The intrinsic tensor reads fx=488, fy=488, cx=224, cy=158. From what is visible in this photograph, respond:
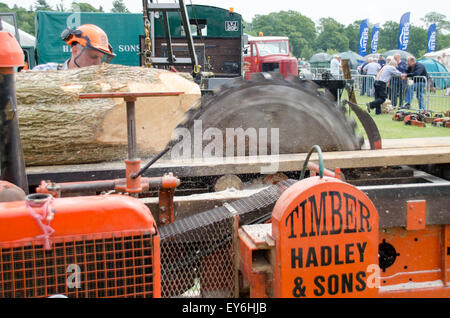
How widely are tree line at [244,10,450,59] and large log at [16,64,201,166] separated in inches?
3735

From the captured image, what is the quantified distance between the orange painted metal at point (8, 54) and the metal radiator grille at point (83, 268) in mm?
882

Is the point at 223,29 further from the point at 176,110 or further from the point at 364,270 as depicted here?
the point at 364,270

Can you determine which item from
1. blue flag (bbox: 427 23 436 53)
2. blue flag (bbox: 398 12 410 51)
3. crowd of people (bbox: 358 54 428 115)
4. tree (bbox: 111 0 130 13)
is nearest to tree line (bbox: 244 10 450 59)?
blue flag (bbox: 427 23 436 53)

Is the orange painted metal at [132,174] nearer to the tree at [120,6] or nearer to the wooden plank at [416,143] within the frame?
the wooden plank at [416,143]

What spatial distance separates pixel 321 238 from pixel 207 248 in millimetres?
803

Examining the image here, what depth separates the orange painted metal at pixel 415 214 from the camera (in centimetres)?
296

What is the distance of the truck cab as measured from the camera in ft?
69.4

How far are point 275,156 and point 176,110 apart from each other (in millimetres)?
810

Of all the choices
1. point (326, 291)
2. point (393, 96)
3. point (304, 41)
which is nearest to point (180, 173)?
point (326, 291)

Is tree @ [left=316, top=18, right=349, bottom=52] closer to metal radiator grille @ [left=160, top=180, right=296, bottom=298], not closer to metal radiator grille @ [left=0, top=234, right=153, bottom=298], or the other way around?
metal radiator grille @ [left=160, top=180, right=296, bottom=298]

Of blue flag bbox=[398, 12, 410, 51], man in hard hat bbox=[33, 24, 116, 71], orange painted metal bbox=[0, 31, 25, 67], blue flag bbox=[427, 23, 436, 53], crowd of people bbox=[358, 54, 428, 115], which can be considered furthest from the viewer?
blue flag bbox=[427, 23, 436, 53]

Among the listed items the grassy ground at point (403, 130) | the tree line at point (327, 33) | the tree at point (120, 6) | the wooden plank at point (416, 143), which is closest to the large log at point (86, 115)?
the wooden plank at point (416, 143)

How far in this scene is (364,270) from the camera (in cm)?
240
